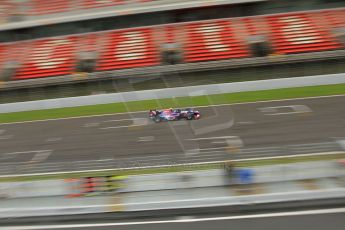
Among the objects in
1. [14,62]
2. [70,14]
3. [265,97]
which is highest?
[70,14]

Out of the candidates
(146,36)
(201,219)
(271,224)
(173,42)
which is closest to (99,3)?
(146,36)

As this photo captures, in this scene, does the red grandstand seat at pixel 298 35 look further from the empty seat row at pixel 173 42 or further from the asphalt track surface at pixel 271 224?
the asphalt track surface at pixel 271 224

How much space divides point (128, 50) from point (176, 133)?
565 inches

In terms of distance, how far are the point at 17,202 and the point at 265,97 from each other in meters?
15.1

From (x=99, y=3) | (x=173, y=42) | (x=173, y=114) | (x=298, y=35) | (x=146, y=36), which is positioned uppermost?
(x=99, y=3)

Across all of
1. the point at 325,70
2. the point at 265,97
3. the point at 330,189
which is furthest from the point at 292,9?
the point at 330,189

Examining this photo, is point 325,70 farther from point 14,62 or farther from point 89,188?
point 14,62

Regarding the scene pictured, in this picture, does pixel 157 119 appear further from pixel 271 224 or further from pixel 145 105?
pixel 271 224

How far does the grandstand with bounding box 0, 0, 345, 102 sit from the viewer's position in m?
25.7

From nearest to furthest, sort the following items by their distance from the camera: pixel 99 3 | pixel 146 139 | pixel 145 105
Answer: pixel 146 139 → pixel 145 105 → pixel 99 3

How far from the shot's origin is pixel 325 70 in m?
23.2

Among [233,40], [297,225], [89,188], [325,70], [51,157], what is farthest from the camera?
[233,40]

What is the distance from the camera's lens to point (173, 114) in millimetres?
17109

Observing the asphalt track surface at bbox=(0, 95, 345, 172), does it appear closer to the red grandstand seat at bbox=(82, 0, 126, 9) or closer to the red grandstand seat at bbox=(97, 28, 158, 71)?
the red grandstand seat at bbox=(97, 28, 158, 71)
